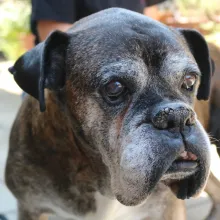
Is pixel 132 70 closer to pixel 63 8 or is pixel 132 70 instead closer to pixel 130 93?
pixel 130 93

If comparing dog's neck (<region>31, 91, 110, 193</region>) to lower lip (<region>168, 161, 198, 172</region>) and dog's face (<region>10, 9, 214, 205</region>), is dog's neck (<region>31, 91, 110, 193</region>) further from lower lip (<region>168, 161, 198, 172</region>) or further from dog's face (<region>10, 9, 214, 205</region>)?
lower lip (<region>168, 161, 198, 172</region>)

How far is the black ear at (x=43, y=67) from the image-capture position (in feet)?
6.34

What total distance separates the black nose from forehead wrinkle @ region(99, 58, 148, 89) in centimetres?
15

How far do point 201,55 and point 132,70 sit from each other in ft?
1.58

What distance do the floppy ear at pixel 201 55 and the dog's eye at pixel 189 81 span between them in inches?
9.2

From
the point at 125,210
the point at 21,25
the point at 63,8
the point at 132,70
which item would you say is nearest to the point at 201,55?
the point at 132,70

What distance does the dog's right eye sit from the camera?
1.83 m

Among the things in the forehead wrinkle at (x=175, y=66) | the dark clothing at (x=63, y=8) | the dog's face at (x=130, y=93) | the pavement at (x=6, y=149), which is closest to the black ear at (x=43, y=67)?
the dog's face at (x=130, y=93)

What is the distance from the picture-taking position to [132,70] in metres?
1.81

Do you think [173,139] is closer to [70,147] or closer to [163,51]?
[163,51]

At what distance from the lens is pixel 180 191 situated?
1.92m

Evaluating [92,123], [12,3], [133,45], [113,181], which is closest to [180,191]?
[113,181]

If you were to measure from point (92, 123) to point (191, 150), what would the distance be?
40cm

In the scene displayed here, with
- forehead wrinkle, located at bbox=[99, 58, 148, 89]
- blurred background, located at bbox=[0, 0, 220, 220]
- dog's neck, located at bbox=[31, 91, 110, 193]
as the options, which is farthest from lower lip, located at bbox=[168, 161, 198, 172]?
blurred background, located at bbox=[0, 0, 220, 220]
